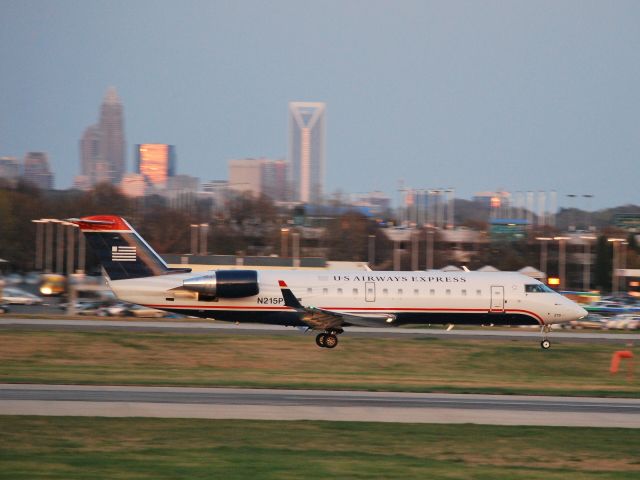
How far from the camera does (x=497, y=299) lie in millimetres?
35625

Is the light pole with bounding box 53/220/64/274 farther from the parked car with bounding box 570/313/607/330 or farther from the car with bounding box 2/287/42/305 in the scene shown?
the parked car with bounding box 570/313/607/330

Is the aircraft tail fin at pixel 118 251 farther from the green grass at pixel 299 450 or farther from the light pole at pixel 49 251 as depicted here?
the light pole at pixel 49 251

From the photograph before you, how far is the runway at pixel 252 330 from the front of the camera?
1586 inches

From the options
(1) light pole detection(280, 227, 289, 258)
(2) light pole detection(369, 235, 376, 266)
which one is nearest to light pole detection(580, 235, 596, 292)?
(2) light pole detection(369, 235, 376, 266)

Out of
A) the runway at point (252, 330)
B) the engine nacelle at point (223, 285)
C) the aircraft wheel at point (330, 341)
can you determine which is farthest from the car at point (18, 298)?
the aircraft wheel at point (330, 341)

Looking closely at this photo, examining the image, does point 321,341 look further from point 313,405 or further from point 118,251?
point 313,405

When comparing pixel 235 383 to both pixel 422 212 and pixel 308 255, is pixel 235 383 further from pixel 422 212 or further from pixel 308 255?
pixel 422 212

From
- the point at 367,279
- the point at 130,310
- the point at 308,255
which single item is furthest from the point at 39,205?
the point at 367,279

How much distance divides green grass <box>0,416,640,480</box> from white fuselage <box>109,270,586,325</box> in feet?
53.3

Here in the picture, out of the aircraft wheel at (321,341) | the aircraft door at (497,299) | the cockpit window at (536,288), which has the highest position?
the cockpit window at (536,288)

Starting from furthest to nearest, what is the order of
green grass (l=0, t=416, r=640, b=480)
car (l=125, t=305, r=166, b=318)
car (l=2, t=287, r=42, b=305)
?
car (l=2, t=287, r=42, b=305) → car (l=125, t=305, r=166, b=318) → green grass (l=0, t=416, r=640, b=480)

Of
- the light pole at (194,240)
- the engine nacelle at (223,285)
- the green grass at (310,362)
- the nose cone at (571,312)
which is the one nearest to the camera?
the green grass at (310,362)

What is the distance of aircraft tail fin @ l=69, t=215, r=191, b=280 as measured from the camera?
34.6m

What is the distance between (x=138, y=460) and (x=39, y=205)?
97239 mm
